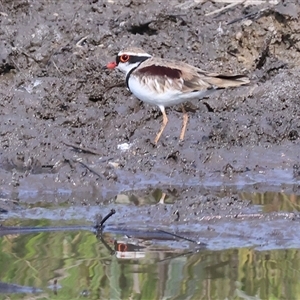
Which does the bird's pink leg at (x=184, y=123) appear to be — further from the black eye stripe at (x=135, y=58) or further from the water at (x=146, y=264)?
the water at (x=146, y=264)

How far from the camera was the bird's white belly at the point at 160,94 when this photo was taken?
324 inches

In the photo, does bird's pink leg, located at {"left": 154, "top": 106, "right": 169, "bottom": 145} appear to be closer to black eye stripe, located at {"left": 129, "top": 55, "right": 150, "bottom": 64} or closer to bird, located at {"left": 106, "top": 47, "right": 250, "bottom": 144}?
bird, located at {"left": 106, "top": 47, "right": 250, "bottom": 144}

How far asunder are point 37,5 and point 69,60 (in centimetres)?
130

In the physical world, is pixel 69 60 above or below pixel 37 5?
below

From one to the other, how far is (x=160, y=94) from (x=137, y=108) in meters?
1.18

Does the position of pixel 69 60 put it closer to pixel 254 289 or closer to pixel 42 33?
pixel 42 33

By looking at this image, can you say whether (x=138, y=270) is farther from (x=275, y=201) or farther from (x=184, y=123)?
(x=184, y=123)

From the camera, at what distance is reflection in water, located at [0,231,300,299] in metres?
5.10

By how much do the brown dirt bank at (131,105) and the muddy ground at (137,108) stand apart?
1 cm

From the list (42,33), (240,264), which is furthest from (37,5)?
(240,264)

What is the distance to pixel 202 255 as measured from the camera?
583 centimetres

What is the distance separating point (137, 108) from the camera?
9406 mm

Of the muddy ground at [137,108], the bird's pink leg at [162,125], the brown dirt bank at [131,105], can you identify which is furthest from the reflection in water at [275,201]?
the bird's pink leg at [162,125]

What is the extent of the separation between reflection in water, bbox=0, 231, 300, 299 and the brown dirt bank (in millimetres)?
1426
